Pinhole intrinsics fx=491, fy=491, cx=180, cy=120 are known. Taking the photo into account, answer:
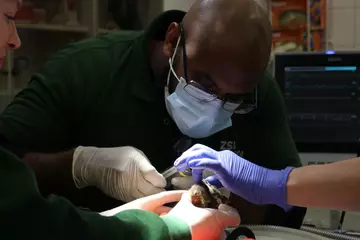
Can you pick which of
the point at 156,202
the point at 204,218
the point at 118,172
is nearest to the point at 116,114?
the point at 118,172

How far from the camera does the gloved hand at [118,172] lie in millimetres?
1050

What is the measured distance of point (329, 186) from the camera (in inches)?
34.3

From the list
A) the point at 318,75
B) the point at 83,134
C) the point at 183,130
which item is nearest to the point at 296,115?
the point at 318,75

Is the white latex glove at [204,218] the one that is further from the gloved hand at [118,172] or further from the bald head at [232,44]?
the bald head at [232,44]

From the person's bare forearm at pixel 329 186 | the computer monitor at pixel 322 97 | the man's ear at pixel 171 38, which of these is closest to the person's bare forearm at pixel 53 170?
the man's ear at pixel 171 38

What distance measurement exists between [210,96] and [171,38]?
19 cm

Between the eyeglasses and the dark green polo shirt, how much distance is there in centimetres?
10

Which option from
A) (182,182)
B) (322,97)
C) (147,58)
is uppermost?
(147,58)

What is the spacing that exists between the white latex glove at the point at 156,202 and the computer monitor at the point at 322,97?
874mm

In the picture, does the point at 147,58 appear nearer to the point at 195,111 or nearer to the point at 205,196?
the point at 195,111

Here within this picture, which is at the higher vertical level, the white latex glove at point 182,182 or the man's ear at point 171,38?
the man's ear at point 171,38

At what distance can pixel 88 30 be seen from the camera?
7.61 ft

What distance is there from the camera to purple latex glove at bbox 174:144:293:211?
0.94 m

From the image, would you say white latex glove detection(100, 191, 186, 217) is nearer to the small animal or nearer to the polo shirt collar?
the small animal
